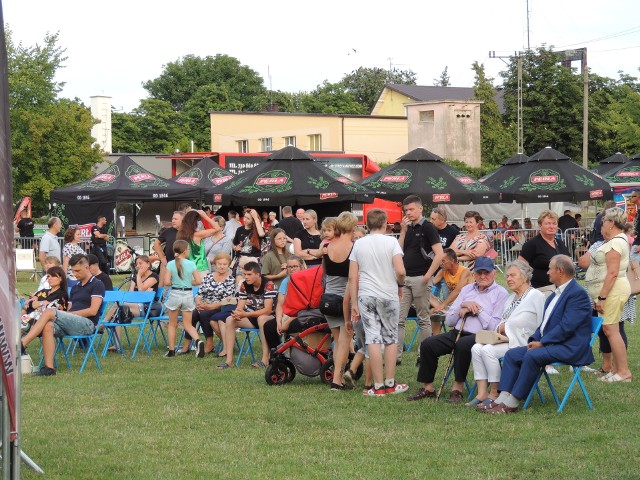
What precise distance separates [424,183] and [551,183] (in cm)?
366

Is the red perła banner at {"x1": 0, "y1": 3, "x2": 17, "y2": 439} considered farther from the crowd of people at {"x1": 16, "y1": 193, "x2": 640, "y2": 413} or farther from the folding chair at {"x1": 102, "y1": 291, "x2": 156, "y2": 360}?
the folding chair at {"x1": 102, "y1": 291, "x2": 156, "y2": 360}

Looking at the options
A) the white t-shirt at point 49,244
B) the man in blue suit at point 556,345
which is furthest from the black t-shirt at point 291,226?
the man in blue suit at point 556,345

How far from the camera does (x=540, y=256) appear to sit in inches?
417

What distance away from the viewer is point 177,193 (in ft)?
86.3

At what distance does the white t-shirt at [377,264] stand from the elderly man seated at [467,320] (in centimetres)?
60

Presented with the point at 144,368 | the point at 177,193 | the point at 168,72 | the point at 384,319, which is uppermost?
the point at 168,72

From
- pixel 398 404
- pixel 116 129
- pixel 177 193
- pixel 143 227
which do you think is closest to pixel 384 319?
pixel 398 404

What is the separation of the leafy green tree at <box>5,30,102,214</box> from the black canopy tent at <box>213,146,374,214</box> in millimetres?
24243

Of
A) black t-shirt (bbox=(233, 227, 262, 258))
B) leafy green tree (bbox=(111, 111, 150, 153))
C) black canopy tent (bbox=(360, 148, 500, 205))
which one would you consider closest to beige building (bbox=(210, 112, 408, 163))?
leafy green tree (bbox=(111, 111, 150, 153))

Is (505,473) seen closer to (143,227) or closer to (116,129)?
(143,227)

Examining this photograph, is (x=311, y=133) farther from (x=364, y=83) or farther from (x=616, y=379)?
(x=616, y=379)

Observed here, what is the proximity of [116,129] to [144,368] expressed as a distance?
63.6 meters

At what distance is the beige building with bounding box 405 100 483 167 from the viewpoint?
57.6 metres

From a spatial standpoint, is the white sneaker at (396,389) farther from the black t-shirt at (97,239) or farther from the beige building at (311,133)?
the beige building at (311,133)
